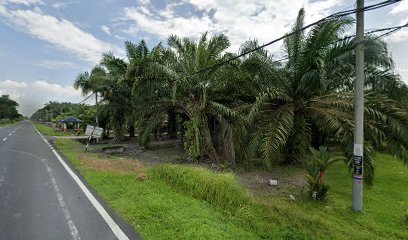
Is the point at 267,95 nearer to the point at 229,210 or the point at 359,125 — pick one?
the point at 359,125

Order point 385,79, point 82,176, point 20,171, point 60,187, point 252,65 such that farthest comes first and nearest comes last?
point 252,65
point 385,79
point 20,171
point 82,176
point 60,187

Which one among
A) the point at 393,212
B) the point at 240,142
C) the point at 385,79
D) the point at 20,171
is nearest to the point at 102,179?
the point at 20,171

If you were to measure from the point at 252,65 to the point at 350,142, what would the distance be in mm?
5215

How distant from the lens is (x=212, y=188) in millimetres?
6273

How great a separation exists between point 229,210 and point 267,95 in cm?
539

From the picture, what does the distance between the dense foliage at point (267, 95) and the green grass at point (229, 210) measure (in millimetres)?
1661

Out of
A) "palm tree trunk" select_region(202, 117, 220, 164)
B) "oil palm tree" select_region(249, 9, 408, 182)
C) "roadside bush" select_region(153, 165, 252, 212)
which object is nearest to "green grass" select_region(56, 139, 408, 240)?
"roadside bush" select_region(153, 165, 252, 212)

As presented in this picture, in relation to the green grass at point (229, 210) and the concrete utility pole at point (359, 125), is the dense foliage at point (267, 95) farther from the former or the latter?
the green grass at point (229, 210)

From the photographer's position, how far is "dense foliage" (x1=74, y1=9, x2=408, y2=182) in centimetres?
874

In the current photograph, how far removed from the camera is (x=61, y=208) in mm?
5559

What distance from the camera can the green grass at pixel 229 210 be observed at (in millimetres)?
4684

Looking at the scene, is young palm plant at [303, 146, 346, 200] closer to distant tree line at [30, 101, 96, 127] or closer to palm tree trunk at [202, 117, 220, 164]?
palm tree trunk at [202, 117, 220, 164]

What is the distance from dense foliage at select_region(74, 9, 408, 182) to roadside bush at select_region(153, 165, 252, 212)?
2.87m

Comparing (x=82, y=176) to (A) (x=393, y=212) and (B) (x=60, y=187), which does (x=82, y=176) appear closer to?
(B) (x=60, y=187)
